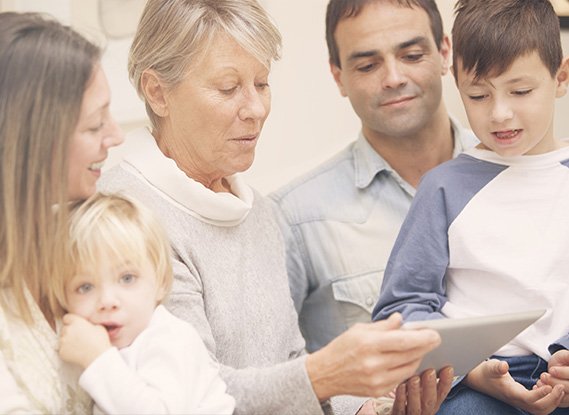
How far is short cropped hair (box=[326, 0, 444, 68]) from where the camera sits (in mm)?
2459

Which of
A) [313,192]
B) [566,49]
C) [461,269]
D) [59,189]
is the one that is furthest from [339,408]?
[566,49]

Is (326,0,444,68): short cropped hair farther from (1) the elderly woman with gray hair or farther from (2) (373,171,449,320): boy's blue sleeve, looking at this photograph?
(2) (373,171,449,320): boy's blue sleeve

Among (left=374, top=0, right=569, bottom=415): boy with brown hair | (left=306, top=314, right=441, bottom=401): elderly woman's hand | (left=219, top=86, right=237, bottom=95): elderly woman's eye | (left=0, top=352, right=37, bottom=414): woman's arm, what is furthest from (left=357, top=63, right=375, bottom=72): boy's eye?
(left=0, top=352, right=37, bottom=414): woman's arm

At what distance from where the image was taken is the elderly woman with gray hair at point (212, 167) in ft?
6.09

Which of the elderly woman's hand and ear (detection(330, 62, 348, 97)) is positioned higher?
ear (detection(330, 62, 348, 97))

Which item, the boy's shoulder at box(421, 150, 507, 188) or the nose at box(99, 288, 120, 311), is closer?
the nose at box(99, 288, 120, 311)

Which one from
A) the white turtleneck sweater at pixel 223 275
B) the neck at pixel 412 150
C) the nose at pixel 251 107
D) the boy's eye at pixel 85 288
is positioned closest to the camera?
the boy's eye at pixel 85 288

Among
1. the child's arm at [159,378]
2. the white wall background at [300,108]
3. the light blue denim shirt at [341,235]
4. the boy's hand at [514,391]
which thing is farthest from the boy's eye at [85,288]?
the white wall background at [300,108]

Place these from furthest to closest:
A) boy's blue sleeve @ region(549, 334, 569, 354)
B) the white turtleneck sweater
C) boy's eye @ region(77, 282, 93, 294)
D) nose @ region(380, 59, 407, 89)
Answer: nose @ region(380, 59, 407, 89), boy's blue sleeve @ region(549, 334, 569, 354), the white turtleneck sweater, boy's eye @ region(77, 282, 93, 294)

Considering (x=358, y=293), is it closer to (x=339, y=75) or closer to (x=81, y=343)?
(x=339, y=75)

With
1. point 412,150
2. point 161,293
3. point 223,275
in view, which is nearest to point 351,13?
point 412,150

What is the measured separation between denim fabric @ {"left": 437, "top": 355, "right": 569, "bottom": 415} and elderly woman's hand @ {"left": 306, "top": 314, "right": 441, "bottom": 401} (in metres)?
0.33

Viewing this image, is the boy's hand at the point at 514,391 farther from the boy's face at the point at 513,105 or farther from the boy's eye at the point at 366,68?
the boy's eye at the point at 366,68

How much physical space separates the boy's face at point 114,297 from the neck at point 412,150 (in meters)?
1.16
